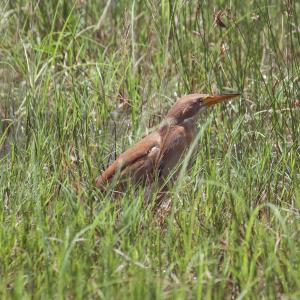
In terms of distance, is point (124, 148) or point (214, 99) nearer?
point (214, 99)

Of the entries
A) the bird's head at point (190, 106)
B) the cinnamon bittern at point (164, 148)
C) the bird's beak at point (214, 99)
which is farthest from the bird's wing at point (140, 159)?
the bird's beak at point (214, 99)

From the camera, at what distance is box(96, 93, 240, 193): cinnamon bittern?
597 cm

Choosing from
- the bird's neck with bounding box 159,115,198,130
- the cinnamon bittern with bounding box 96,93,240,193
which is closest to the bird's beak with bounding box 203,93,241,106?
the cinnamon bittern with bounding box 96,93,240,193

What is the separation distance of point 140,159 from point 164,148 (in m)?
0.19

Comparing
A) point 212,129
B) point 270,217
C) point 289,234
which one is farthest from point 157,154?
point 289,234

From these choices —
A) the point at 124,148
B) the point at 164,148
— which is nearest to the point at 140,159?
the point at 164,148

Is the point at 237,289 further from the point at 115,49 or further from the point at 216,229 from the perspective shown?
the point at 115,49

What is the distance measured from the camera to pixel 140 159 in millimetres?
6031

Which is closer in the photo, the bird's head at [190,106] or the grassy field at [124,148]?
the grassy field at [124,148]

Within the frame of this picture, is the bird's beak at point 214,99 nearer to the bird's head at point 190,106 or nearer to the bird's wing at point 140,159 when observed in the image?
the bird's head at point 190,106

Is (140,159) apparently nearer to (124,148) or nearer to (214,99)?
(124,148)

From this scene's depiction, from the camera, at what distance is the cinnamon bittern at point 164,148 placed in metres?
5.97

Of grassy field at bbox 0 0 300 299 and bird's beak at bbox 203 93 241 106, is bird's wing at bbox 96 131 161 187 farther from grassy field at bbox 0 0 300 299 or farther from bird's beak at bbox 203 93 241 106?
bird's beak at bbox 203 93 241 106

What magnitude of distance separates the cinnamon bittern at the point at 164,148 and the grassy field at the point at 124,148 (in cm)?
11
